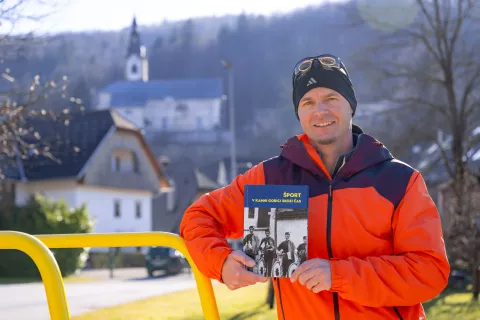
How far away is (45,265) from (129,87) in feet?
447

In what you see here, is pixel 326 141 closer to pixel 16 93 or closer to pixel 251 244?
pixel 251 244

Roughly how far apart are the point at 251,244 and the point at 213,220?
1.38 feet

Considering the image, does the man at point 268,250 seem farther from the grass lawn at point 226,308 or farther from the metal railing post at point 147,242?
the grass lawn at point 226,308

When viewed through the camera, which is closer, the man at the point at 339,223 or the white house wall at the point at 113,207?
the man at the point at 339,223

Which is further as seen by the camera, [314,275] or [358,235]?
[358,235]

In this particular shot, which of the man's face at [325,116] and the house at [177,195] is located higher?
the man's face at [325,116]

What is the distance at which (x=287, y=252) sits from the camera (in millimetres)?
2684

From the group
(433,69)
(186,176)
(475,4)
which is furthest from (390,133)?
(186,176)

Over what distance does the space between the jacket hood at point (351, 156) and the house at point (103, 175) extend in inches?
1341

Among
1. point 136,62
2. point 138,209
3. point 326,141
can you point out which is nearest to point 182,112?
point 136,62

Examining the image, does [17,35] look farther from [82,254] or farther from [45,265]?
[82,254]

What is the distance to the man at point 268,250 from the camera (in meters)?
2.69

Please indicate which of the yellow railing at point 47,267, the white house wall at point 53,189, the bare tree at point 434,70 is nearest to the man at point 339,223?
Answer: the yellow railing at point 47,267

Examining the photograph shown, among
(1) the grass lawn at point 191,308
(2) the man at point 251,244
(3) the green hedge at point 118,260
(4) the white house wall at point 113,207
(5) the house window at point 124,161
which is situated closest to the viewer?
(2) the man at point 251,244
